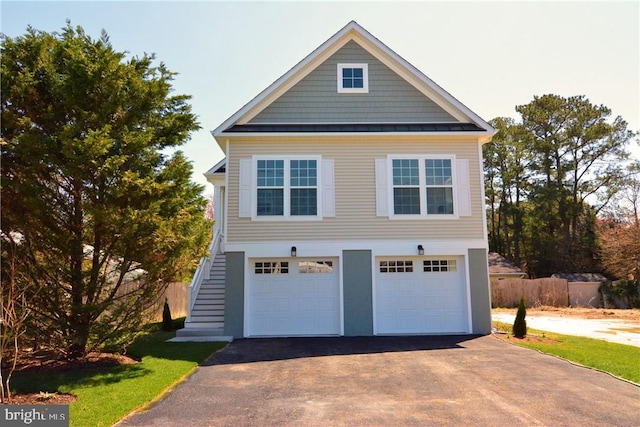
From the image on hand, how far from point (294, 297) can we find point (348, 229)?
2.43 meters

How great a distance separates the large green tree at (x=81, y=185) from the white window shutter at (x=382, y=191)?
5.69 meters

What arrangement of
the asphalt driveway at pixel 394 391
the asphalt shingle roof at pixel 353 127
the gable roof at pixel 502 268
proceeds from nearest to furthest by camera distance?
the asphalt driveway at pixel 394 391 < the asphalt shingle roof at pixel 353 127 < the gable roof at pixel 502 268

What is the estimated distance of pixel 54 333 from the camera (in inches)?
311

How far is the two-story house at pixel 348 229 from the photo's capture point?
40.1 feet

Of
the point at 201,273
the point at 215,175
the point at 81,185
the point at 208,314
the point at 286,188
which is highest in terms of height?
the point at 215,175

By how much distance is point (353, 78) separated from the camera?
13281 millimetres

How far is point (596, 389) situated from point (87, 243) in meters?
8.99

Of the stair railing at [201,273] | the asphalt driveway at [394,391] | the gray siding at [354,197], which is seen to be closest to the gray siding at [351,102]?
the gray siding at [354,197]

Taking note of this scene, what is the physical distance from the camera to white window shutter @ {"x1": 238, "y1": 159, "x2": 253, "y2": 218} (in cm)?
1225

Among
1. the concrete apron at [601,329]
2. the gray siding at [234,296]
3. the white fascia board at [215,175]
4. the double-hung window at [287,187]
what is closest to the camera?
the gray siding at [234,296]

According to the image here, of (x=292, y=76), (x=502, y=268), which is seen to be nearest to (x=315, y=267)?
(x=292, y=76)

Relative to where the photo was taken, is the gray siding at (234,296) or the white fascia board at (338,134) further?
the white fascia board at (338,134)

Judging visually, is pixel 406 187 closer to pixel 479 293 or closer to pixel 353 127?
pixel 353 127

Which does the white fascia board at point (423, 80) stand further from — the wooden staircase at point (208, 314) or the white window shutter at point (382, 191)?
the wooden staircase at point (208, 314)
